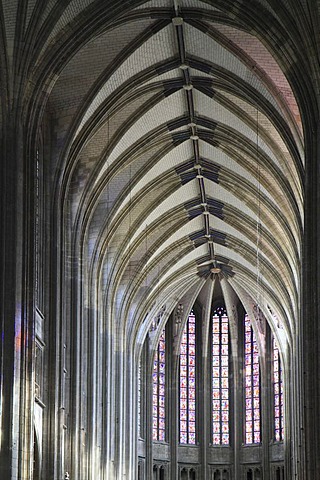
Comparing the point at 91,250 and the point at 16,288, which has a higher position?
the point at 91,250

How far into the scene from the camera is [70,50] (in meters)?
32.9

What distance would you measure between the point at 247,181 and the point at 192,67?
816 cm

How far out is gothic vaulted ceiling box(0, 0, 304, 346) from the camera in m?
32.9

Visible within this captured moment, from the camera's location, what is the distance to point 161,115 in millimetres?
42375

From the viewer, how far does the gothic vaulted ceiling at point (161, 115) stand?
3288cm

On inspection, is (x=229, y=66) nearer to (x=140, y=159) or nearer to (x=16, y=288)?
(x=140, y=159)

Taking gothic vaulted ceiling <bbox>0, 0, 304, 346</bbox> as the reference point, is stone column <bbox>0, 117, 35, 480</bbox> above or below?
below

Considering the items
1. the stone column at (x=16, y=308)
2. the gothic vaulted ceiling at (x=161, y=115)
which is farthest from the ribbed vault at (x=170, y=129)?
the stone column at (x=16, y=308)

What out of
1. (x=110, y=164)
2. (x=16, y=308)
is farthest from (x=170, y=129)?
(x=16, y=308)

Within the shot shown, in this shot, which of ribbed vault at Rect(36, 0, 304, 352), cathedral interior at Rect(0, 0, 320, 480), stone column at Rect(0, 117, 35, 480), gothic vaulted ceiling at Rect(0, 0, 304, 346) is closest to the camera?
stone column at Rect(0, 117, 35, 480)

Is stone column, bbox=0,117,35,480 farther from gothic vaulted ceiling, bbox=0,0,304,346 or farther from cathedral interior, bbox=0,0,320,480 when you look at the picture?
gothic vaulted ceiling, bbox=0,0,304,346

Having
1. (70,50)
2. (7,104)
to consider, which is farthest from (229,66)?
(7,104)

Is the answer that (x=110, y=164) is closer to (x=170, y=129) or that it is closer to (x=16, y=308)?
(x=170, y=129)

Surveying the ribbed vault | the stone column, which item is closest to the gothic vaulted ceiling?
the ribbed vault
